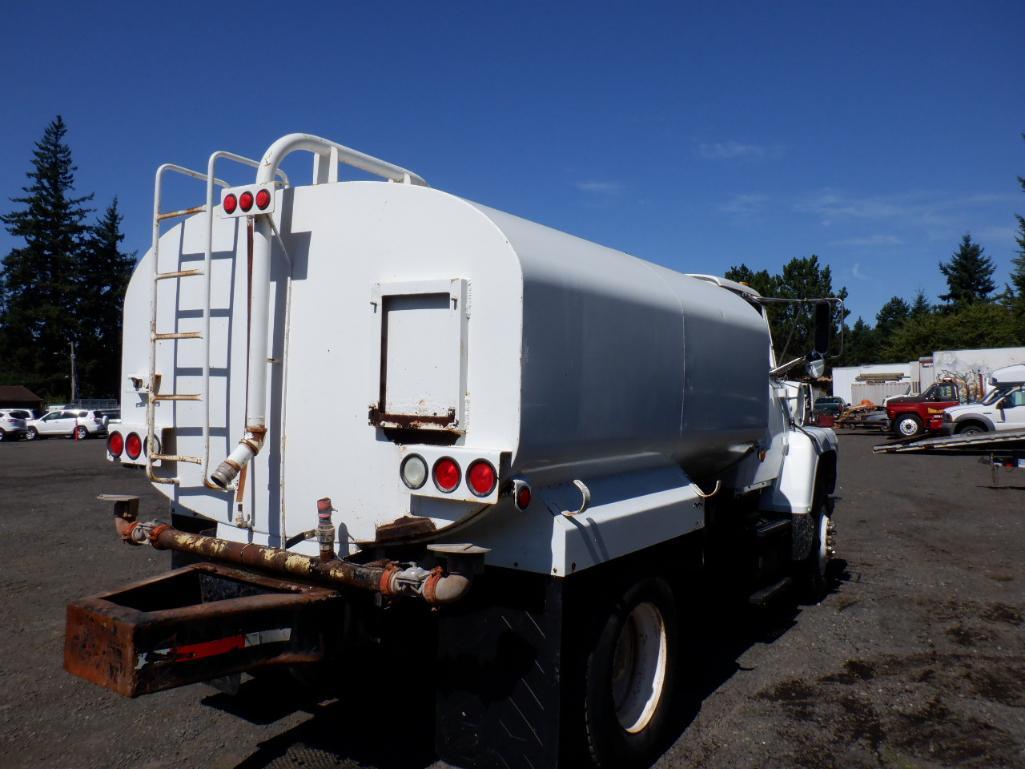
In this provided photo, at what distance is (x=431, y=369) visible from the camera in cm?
335

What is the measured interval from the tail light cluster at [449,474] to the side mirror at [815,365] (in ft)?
15.1

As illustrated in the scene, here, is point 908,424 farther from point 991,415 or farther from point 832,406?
point 832,406

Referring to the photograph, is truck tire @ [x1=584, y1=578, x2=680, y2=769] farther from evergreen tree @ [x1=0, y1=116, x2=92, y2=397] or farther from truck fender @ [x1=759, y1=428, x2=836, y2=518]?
evergreen tree @ [x1=0, y1=116, x2=92, y2=397]

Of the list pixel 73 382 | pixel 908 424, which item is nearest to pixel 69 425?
pixel 73 382

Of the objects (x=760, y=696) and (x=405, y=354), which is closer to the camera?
(x=405, y=354)

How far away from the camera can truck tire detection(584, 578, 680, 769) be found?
140 inches

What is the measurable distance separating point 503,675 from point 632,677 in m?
1.10

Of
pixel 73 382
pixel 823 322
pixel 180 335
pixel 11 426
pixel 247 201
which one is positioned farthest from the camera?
pixel 73 382

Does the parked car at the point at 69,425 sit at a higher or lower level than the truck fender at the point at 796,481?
lower

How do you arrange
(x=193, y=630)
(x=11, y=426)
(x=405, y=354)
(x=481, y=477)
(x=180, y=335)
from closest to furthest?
1. (x=193, y=630)
2. (x=481, y=477)
3. (x=405, y=354)
4. (x=180, y=335)
5. (x=11, y=426)

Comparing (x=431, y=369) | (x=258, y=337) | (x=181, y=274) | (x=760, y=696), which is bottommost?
(x=760, y=696)

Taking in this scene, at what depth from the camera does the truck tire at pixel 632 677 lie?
3.56m

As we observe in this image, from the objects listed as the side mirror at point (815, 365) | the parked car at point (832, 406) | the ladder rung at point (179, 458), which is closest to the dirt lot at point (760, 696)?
the ladder rung at point (179, 458)

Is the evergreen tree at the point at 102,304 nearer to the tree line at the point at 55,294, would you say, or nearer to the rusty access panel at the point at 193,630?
the tree line at the point at 55,294
